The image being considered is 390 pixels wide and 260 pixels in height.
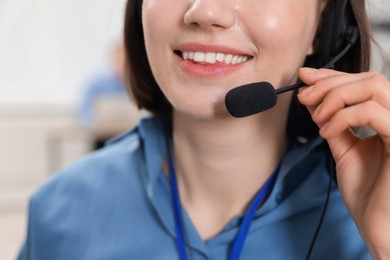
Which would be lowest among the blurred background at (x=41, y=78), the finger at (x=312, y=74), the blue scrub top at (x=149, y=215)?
the blurred background at (x=41, y=78)

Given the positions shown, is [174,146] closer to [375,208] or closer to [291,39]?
[291,39]

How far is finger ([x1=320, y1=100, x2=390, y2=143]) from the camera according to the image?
2.49ft

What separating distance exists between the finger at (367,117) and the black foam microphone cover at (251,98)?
112 millimetres

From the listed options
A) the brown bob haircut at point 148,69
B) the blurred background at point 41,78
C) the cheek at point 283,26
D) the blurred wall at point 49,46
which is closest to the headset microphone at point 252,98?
the cheek at point 283,26

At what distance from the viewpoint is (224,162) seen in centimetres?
109

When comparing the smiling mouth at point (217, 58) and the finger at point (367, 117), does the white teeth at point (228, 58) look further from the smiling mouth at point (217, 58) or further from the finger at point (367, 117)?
the finger at point (367, 117)

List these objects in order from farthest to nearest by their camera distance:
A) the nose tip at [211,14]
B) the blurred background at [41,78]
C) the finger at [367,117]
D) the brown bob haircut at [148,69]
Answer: the blurred background at [41,78], the brown bob haircut at [148,69], the nose tip at [211,14], the finger at [367,117]

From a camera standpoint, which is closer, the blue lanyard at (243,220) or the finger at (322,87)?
the finger at (322,87)

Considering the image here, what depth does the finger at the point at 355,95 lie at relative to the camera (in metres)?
0.76

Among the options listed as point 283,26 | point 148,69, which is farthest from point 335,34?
point 148,69

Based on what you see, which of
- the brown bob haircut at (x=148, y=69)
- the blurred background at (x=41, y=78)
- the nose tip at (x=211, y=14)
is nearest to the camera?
the nose tip at (x=211, y=14)

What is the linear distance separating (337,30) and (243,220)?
386 mm

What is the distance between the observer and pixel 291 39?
0.94m

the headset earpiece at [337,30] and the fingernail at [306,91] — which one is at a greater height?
the headset earpiece at [337,30]
